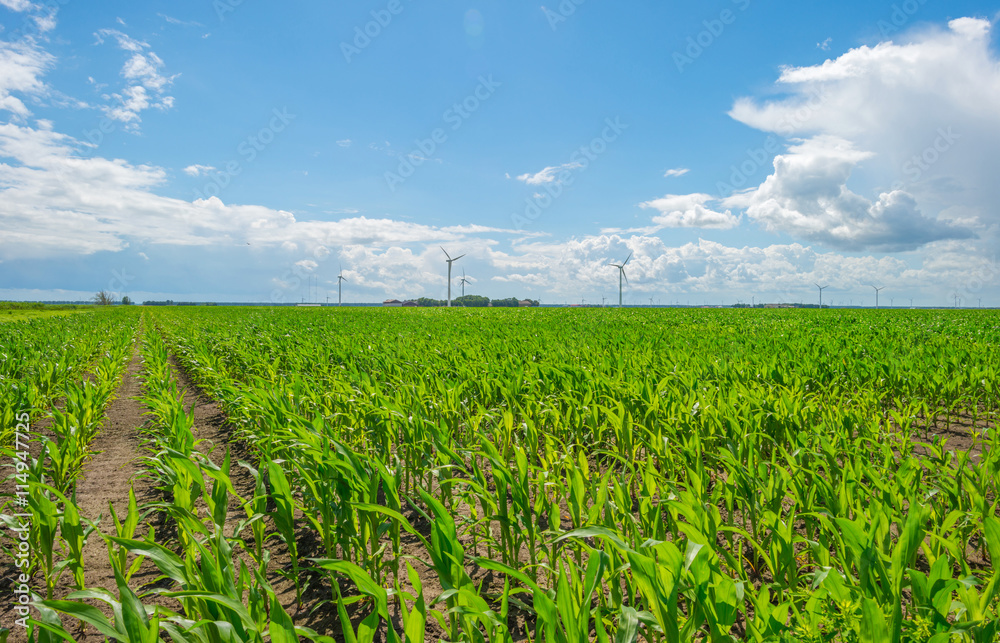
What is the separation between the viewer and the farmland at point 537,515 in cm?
192

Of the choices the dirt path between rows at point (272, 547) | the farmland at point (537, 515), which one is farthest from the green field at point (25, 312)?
the farmland at point (537, 515)

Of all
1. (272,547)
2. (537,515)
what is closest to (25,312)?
(272,547)

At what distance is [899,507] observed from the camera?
2.83 meters

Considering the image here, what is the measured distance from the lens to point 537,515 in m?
2.88

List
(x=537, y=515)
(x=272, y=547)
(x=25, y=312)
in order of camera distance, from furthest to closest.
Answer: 1. (x=25, y=312)
2. (x=272, y=547)
3. (x=537, y=515)

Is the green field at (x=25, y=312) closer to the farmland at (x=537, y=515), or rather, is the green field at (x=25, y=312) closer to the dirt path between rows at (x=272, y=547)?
the dirt path between rows at (x=272, y=547)

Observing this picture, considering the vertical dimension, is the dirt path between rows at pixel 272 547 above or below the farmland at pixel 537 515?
below

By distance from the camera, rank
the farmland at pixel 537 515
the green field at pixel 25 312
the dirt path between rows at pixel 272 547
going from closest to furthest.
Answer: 1. the farmland at pixel 537 515
2. the dirt path between rows at pixel 272 547
3. the green field at pixel 25 312

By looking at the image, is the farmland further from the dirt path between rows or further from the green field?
the green field

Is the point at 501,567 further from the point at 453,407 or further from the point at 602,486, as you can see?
the point at 453,407

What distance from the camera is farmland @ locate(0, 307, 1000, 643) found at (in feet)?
6.31

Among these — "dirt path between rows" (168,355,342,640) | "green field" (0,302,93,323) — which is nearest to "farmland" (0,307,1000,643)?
"dirt path between rows" (168,355,342,640)

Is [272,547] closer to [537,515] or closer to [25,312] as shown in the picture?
[537,515]

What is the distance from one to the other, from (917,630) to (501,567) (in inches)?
59.1
